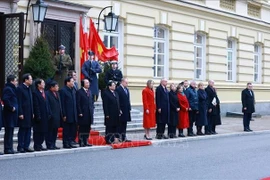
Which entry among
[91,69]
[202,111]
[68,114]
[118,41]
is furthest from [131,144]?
[118,41]

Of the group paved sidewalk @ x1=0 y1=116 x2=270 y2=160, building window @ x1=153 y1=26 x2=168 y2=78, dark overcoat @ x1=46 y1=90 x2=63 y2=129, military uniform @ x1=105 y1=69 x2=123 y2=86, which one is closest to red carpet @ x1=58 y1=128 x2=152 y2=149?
paved sidewalk @ x1=0 y1=116 x2=270 y2=160

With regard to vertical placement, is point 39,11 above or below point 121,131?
above

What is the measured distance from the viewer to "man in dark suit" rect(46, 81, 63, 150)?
1438cm

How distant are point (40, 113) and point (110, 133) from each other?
2.71 m

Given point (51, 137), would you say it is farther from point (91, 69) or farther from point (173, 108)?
point (173, 108)

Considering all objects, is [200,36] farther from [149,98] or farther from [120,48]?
[149,98]

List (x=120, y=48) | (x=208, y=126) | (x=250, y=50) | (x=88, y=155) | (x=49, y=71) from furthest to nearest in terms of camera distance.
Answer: (x=250, y=50) → (x=120, y=48) → (x=208, y=126) → (x=49, y=71) → (x=88, y=155)

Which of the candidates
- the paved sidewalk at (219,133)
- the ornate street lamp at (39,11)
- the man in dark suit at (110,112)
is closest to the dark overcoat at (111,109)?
the man in dark suit at (110,112)

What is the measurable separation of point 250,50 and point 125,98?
16607 mm

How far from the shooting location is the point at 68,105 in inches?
584

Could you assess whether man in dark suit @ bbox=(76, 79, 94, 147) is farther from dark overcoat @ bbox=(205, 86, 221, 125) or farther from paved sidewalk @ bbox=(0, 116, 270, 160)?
dark overcoat @ bbox=(205, 86, 221, 125)

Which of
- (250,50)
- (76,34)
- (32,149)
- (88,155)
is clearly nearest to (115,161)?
(88,155)

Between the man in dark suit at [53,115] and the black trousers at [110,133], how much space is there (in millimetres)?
1902

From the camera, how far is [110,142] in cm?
1602
